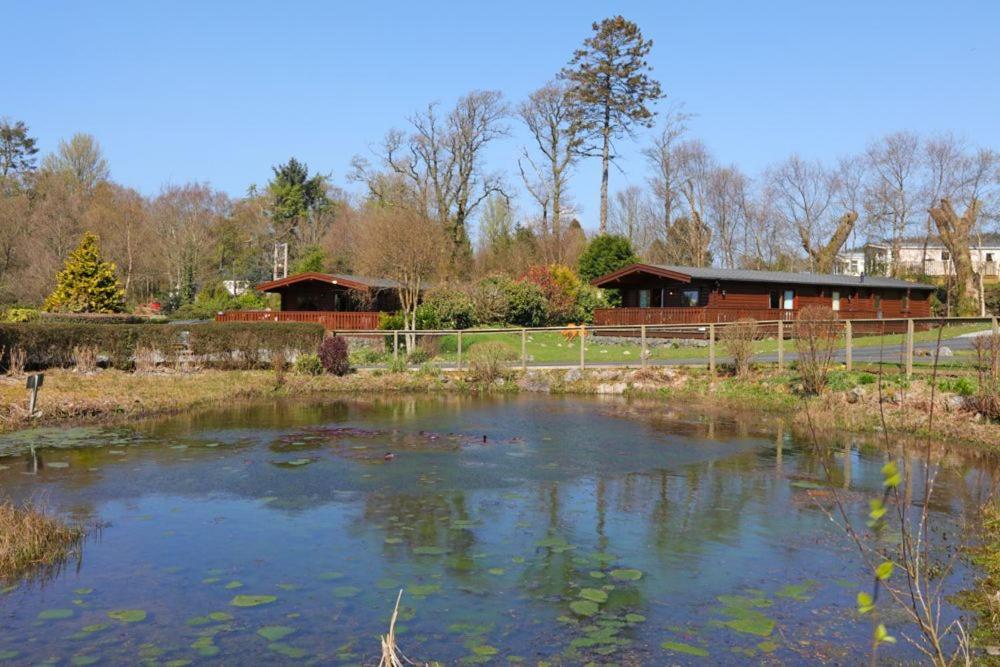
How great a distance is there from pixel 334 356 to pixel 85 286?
22.9 metres

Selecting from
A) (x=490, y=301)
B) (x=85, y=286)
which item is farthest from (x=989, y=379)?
(x=85, y=286)

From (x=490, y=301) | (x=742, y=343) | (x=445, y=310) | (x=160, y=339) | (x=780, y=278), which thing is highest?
(x=780, y=278)

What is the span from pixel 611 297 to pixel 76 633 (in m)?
44.0

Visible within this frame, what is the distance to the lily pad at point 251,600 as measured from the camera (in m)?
6.92

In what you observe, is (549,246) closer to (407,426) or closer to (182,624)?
(407,426)

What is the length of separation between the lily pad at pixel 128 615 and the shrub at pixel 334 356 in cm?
1869

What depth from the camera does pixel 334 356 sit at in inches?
995

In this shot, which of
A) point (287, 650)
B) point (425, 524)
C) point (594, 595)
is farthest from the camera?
point (425, 524)

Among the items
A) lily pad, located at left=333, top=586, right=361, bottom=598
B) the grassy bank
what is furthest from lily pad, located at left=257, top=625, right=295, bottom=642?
the grassy bank

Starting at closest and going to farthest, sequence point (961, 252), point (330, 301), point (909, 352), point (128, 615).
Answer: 1. point (128, 615)
2. point (909, 352)
3. point (330, 301)
4. point (961, 252)

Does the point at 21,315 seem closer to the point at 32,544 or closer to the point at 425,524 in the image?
the point at 32,544

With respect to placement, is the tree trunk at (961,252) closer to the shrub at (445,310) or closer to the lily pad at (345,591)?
the shrub at (445,310)

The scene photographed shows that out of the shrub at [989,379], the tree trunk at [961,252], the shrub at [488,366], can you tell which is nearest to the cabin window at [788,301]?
the tree trunk at [961,252]

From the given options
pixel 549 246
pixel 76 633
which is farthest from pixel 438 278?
pixel 76 633
